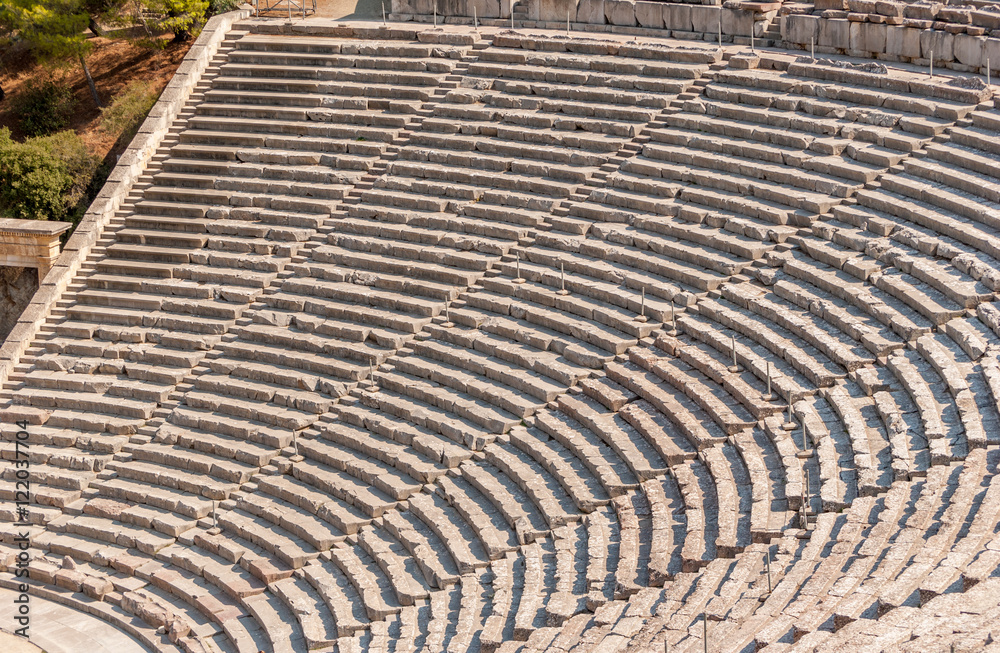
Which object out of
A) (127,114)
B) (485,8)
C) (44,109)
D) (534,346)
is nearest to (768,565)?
(534,346)

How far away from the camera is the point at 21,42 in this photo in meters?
33.0

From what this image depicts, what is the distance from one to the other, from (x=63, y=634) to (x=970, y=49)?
642 inches

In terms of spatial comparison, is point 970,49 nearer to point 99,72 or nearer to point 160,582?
point 160,582

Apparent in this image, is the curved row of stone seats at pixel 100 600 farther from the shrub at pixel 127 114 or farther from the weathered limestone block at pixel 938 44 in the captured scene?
the weathered limestone block at pixel 938 44

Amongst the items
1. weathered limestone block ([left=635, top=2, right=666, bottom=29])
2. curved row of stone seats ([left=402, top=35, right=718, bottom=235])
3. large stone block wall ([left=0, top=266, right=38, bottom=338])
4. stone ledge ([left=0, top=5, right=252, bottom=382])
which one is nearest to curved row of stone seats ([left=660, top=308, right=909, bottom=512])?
curved row of stone seats ([left=402, top=35, right=718, bottom=235])

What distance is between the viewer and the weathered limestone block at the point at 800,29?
24.1 metres

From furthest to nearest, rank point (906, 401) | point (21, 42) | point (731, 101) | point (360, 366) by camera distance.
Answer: point (21, 42) < point (731, 101) < point (360, 366) < point (906, 401)

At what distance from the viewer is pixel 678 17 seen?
86.1ft

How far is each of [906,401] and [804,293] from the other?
3.09 m

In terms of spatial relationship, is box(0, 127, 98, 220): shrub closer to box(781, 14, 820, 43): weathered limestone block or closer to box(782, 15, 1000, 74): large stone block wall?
box(781, 14, 820, 43): weathered limestone block

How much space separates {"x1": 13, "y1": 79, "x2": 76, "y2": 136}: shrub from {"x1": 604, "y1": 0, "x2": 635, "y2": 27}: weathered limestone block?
12.6 meters

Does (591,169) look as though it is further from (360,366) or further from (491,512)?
(491,512)

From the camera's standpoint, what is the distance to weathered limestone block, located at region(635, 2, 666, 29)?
2639cm

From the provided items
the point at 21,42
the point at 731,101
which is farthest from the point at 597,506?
the point at 21,42
